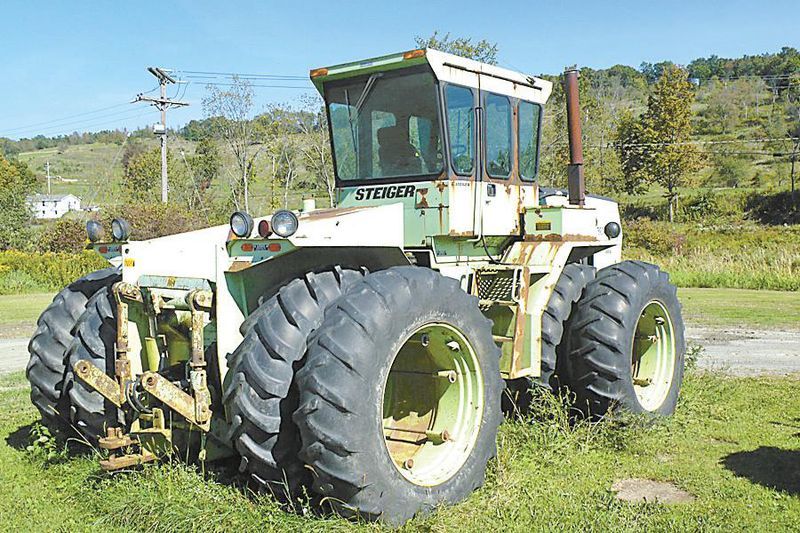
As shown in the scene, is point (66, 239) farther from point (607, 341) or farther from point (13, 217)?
point (607, 341)

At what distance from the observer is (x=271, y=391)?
4.77 meters

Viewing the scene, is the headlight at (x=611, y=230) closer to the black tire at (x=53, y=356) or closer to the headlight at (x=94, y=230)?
the black tire at (x=53, y=356)

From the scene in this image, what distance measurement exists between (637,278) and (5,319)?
1569cm

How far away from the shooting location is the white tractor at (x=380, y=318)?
4801 millimetres

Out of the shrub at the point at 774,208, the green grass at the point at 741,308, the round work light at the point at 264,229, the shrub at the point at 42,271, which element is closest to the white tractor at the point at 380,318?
the round work light at the point at 264,229

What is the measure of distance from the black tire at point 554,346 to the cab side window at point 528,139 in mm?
978

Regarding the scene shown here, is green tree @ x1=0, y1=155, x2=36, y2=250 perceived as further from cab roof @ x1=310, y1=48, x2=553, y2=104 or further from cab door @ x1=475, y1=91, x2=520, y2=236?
cab door @ x1=475, y1=91, x2=520, y2=236

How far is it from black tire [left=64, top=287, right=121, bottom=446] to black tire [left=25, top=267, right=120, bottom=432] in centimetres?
55

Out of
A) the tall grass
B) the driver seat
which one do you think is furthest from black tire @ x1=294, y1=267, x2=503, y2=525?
the tall grass

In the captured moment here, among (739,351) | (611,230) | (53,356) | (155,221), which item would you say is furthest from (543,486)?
(155,221)

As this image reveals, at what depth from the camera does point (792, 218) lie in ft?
173

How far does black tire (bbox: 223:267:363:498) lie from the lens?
4.78 m

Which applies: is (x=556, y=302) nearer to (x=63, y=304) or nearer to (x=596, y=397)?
(x=596, y=397)

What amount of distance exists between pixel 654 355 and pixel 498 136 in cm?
287
